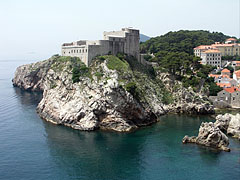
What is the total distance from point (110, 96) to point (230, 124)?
22.0 metres

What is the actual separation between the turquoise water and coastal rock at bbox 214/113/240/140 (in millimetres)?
3443

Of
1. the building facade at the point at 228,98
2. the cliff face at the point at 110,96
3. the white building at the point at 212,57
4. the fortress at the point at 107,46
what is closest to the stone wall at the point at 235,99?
the building facade at the point at 228,98

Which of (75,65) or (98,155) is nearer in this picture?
(98,155)

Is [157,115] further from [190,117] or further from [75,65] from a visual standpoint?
[75,65]

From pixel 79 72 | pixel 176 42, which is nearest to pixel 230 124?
pixel 79 72

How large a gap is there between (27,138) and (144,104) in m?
23.5

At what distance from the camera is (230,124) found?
181 ft

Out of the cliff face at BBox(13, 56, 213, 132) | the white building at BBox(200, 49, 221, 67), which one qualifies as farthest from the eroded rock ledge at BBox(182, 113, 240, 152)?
the white building at BBox(200, 49, 221, 67)

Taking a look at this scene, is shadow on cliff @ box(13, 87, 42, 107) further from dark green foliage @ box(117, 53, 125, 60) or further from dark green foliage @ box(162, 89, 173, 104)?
dark green foliage @ box(162, 89, 173, 104)

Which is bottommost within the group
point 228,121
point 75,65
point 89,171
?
point 89,171

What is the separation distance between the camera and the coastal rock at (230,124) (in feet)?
176

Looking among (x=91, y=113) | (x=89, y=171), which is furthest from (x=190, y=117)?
(x=89, y=171)

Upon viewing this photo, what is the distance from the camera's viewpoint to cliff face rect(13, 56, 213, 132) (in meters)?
58.8

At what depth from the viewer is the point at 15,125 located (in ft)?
203
